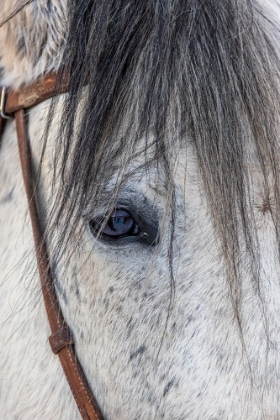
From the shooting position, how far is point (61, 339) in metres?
0.93

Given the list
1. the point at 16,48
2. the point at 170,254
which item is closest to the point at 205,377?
the point at 170,254

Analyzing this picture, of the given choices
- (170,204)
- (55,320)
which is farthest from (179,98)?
(55,320)

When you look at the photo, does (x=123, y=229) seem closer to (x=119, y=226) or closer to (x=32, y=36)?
(x=119, y=226)

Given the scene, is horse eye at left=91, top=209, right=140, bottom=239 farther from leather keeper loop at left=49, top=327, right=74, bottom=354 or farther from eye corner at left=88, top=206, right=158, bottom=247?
leather keeper loop at left=49, top=327, right=74, bottom=354

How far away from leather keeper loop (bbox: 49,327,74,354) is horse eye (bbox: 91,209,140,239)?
0.17 m

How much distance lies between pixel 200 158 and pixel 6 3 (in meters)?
0.44

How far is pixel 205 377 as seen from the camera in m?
0.79

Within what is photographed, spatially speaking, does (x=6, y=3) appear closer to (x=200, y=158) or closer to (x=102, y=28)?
(x=102, y=28)

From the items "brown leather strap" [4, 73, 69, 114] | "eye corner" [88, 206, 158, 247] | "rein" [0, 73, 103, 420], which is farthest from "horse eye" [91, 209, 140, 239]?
"brown leather strap" [4, 73, 69, 114]

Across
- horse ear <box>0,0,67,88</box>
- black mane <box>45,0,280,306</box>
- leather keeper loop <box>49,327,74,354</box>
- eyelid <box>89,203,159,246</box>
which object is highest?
horse ear <box>0,0,67,88</box>

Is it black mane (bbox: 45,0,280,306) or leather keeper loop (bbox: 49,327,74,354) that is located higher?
black mane (bbox: 45,0,280,306)

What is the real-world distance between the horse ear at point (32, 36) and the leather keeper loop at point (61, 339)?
1.41 ft

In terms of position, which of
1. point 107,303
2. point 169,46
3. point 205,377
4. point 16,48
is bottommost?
point 205,377

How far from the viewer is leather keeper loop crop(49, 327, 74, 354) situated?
0.93 m
